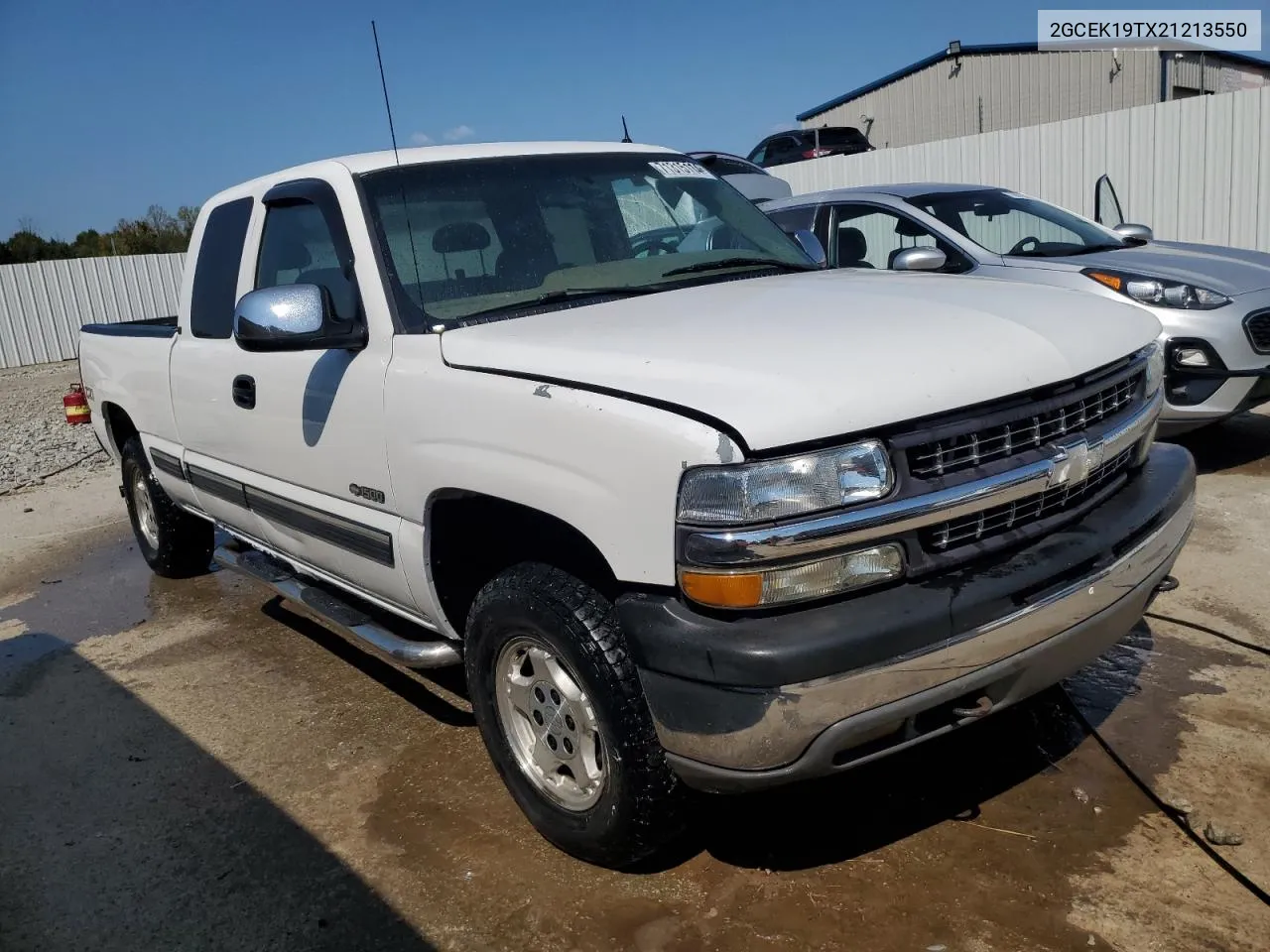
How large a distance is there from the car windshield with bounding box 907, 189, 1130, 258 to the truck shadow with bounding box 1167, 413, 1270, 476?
142cm

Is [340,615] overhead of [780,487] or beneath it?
beneath

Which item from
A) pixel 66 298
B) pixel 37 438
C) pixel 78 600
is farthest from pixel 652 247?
pixel 66 298

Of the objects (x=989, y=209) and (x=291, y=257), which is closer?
(x=291, y=257)

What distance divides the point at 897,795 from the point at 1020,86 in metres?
27.9

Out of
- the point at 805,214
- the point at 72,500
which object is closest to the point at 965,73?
the point at 805,214

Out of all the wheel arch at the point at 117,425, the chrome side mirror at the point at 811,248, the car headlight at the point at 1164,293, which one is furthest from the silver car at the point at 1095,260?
the wheel arch at the point at 117,425

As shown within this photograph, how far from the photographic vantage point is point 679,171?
13.9 feet

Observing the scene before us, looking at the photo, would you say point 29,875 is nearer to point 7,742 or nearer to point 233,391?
point 7,742

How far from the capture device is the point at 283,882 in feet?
9.99

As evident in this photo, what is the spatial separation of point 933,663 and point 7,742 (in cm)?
369

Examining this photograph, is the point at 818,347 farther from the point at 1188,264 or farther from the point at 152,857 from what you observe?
the point at 1188,264

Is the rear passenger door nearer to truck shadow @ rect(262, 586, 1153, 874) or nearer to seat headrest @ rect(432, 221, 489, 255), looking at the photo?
seat headrest @ rect(432, 221, 489, 255)

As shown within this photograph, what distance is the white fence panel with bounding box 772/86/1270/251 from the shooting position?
1094 centimetres

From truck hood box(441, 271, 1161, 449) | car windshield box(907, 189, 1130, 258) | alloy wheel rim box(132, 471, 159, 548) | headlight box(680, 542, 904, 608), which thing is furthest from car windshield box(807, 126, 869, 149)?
headlight box(680, 542, 904, 608)
